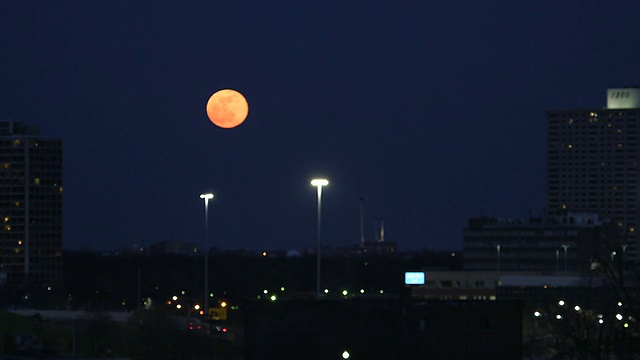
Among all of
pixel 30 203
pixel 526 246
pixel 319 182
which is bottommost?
pixel 526 246

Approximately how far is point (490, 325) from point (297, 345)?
634cm

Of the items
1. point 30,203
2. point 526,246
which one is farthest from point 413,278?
point 30,203

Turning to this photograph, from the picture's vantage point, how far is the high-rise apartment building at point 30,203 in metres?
163

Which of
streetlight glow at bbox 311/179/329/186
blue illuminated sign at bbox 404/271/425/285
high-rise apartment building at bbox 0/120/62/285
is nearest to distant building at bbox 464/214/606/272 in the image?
high-rise apartment building at bbox 0/120/62/285

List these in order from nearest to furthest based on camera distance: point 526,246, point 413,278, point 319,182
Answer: point 319,182, point 413,278, point 526,246

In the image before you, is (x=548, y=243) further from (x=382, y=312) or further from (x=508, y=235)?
(x=382, y=312)

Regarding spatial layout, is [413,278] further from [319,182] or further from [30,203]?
[30,203]

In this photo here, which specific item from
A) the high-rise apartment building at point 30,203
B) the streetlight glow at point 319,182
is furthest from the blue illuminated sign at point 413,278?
the high-rise apartment building at point 30,203

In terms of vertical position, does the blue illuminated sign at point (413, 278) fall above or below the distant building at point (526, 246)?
below

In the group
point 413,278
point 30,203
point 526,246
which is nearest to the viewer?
point 413,278

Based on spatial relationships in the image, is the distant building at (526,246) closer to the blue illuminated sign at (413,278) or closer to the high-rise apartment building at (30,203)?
the high-rise apartment building at (30,203)

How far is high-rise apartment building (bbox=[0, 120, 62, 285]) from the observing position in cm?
16312

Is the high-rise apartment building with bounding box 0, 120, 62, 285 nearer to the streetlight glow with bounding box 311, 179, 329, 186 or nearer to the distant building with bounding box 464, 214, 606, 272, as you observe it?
the distant building with bounding box 464, 214, 606, 272

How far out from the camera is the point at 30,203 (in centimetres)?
17138
